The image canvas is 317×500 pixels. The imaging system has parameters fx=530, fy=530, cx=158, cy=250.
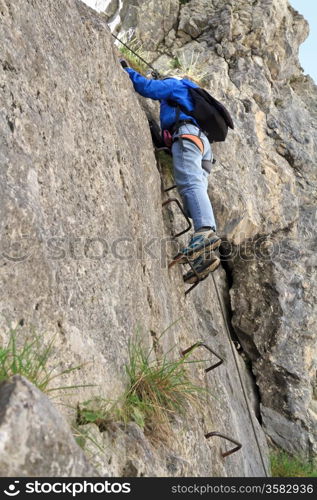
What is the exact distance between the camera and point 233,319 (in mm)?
8516

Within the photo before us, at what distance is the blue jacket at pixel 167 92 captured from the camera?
19.1 feet

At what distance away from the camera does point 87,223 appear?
3.81 metres

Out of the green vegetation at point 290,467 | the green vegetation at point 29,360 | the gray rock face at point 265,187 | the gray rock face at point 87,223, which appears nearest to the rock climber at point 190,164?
the gray rock face at point 87,223

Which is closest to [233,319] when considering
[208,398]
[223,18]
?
[208,398]

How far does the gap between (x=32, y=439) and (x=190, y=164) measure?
4.01 meters

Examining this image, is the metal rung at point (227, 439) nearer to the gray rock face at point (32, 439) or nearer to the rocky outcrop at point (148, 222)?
the rocky outcrop at point (148, 222)

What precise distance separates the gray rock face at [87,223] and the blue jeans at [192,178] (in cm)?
28

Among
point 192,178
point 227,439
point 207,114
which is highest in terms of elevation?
point 207,114

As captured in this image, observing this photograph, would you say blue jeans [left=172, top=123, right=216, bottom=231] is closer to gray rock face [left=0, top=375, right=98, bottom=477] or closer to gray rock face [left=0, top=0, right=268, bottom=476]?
gray rock face [left=0, top=0, right=268, bottom=476]

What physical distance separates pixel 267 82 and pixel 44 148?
7.41 m

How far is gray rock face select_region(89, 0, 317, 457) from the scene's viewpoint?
8.11 m

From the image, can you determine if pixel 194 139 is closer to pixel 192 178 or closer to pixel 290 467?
pixel 192 178

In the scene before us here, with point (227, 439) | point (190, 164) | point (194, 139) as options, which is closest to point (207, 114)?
point (194, 139)

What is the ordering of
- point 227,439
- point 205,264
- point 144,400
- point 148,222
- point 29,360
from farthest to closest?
point 205,264 → point 148,222 → point 227,439 → point 144,400 → point 29,360
